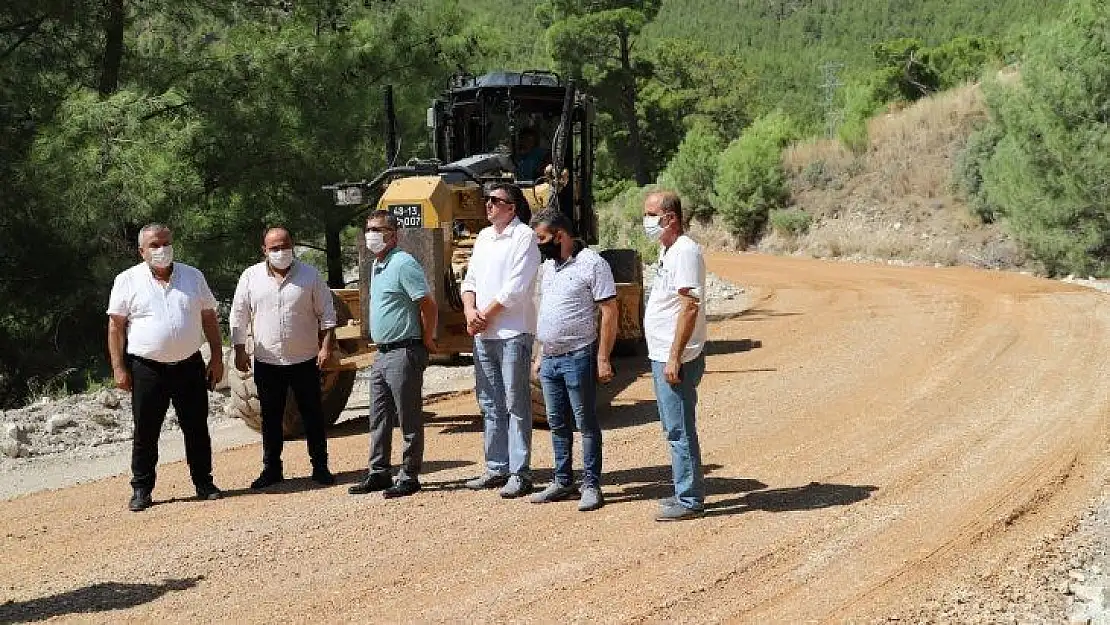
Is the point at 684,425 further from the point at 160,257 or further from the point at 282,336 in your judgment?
the point at 160,257

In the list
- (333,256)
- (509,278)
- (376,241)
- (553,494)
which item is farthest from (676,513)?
(333,256)

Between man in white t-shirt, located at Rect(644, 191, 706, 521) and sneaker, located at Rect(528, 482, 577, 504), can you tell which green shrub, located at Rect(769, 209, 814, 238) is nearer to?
sneaker, located at Rect(528, 482, 577, 504)

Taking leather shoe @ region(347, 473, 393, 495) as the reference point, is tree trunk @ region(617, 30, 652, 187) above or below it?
above

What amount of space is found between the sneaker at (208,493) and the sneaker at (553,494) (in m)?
2.25

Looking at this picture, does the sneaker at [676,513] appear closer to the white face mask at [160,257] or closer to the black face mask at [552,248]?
the black face mask at [552,248]

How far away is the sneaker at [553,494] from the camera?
7887 mm

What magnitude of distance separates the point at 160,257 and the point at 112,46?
529 inches

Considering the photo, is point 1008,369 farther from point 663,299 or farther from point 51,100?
point 51,100

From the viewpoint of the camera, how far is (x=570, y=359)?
7688 mm

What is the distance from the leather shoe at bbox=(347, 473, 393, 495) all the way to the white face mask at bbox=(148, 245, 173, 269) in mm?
1977

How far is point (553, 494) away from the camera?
311 inches

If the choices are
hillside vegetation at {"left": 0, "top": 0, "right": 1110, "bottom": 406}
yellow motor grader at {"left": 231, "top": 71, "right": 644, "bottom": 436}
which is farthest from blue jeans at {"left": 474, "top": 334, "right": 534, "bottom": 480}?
→ hillside vegetation at {"left": 0, "top": 0, "right": 1110, "bottom": 406}

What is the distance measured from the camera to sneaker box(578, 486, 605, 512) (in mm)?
7648

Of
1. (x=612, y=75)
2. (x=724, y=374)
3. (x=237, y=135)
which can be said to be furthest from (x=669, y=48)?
(x=724, y=374)
